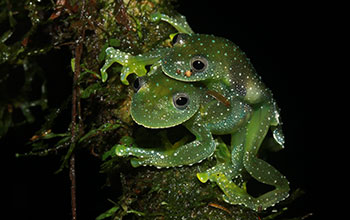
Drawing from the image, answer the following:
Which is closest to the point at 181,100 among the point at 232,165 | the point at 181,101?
the point at 181,101

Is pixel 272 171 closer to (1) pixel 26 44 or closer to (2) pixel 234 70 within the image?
(2) pixel 234 70

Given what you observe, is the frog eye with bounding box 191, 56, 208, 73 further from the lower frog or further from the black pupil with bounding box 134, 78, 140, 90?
the black pupil with bounding box 134, 78, 140, 90

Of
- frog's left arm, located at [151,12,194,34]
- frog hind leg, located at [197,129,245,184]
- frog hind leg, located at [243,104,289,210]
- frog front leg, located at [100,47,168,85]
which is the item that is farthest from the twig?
frog hind leg, located at [243,104,289,210]

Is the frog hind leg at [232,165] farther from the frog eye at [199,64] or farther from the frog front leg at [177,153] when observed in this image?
the frog eye at [199,64]

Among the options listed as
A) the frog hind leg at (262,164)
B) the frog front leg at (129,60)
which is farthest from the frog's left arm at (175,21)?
the frog hind leg at (262,164)

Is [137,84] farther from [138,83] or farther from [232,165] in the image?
[232,165]

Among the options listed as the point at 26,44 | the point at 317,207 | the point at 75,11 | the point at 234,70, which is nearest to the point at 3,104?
the point at 26,44
